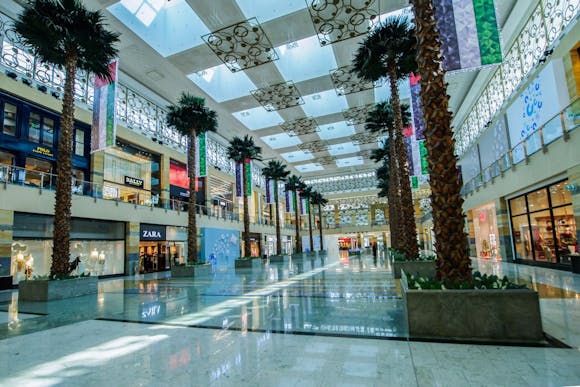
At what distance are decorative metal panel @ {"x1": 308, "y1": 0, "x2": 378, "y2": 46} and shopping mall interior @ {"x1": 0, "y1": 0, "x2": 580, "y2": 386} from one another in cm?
11

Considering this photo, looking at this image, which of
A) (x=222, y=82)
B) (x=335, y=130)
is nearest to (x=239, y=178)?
(x=222, y=82)

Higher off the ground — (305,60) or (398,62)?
(305,60)

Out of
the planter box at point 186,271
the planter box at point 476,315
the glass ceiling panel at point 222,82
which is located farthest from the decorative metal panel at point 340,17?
the planter box at point 476,315

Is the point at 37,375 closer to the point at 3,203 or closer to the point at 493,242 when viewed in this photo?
the point at 3,203

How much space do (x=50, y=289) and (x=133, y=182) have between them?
15.9 m

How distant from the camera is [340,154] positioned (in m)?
44.1

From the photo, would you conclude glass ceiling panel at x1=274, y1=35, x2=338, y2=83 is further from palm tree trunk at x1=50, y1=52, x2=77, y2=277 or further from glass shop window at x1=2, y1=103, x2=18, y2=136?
glass shop window at x1=2, y1=103, x2=18, y2=136

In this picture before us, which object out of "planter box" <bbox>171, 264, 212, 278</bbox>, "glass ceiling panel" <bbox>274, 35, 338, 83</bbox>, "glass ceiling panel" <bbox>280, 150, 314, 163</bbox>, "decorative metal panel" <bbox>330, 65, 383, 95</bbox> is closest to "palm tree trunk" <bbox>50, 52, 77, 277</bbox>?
"planter box" <bbox>171, 264, 212, 278</bbox>

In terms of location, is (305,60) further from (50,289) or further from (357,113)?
(50,289)

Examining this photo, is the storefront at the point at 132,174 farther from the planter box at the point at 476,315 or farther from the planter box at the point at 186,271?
the planter box at the point at 476,315

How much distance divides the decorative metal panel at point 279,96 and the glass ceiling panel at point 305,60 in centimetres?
119

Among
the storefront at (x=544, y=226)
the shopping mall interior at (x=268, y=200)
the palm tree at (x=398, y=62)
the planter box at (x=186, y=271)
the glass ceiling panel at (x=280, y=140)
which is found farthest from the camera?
the glass ceiling panel at (x=280, y=140)

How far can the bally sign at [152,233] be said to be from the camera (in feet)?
71.3

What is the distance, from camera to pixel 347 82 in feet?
79.9
